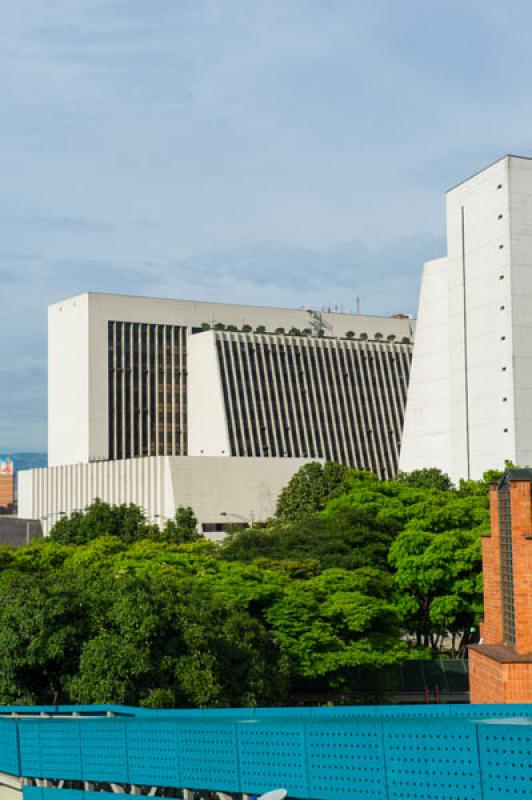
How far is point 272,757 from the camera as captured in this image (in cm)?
1853

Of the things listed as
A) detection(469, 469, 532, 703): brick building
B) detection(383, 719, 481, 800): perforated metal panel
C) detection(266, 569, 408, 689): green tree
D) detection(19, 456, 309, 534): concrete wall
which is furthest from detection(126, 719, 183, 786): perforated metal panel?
detection(19, 456, 309, 534): concrete wall

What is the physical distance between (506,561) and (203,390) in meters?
127


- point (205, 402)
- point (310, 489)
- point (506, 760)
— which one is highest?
point (205, 402)

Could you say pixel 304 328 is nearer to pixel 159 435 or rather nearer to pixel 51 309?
pixel 159 435

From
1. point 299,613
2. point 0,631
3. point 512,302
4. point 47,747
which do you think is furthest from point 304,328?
point 47,747

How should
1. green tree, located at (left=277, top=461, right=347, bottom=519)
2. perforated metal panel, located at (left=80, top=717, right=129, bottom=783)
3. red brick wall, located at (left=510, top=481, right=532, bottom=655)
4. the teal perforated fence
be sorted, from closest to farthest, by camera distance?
the teal perforated fence < perforated metal panel, located at (left=80, top=717, right=129, bottom=783) < red brick wall, located at (left=510, top=481, right=532, bottom=655) < green tree, located at (left=277, top=461, right=347, bottom=519)

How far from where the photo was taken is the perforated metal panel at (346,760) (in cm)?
1689

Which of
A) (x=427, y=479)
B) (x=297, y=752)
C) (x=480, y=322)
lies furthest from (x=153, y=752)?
(x=480, y=322)

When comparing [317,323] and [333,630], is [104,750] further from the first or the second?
[317,323]

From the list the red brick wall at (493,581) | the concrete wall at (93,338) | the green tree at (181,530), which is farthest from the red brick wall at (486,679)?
the concrete wall at (93,338)

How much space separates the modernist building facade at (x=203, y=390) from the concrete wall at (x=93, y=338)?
18 cm

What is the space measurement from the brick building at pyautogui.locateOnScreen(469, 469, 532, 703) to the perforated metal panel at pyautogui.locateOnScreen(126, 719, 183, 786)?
11534 millimetres

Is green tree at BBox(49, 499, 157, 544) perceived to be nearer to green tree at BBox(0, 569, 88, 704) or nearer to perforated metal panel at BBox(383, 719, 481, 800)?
green tree at BBox(0, 569, 88, 704)

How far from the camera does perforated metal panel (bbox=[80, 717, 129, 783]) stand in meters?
21.7
